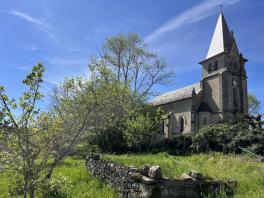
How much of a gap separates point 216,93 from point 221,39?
8538 mm

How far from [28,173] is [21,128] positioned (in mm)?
905

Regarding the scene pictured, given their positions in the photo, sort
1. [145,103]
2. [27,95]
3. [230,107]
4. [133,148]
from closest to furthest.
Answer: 1. [27,95]
2. [133,148]
3. [145,103]
4. [230,107]

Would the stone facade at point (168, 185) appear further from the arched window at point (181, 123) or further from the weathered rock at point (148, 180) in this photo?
the arched window at point (181, 123)

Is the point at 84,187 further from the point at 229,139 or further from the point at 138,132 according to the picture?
the point at 229,139

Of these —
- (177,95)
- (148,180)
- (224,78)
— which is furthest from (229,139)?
(177,95)

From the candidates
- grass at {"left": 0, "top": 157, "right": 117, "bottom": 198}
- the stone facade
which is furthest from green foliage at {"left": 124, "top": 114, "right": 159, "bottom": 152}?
the stone facade

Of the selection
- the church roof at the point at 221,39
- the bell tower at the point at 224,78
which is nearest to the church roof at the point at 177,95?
the bell tower at the point at 224,78

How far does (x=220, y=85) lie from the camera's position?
41.0 m

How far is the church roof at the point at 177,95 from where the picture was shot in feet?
143

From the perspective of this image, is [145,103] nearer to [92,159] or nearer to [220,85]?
[220,85]

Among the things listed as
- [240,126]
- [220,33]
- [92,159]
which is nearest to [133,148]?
[240,126]

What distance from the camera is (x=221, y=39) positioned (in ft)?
144

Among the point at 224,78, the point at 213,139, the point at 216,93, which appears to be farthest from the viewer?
the point at 216,93

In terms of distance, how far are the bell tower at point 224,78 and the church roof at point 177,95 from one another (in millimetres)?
1873
